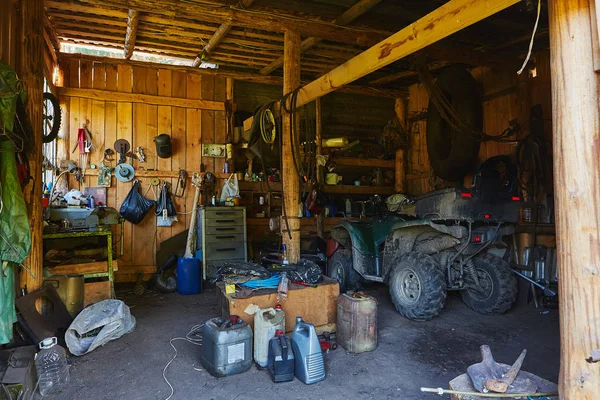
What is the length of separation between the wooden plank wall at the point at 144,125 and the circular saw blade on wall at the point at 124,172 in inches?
4.3

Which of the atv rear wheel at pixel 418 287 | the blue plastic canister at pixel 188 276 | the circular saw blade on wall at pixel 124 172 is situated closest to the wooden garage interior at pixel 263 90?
the circular saw blade on wall at pixel 124 172

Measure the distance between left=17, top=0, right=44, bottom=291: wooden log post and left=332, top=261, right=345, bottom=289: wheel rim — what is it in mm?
3580

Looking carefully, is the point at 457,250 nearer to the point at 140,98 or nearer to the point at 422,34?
the point at 422,34

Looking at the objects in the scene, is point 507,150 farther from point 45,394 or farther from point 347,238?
point 45,394

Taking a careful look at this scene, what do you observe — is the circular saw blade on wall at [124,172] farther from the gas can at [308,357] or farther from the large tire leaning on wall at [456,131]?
the large tire leaning on wall at [456,131]

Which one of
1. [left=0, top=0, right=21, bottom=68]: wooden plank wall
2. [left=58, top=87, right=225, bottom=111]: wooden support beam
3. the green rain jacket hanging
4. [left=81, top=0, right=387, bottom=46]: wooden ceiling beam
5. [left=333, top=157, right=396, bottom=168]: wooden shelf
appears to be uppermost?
[left=81, top=0, right=387, bottom=46]: wooden ceiling beam

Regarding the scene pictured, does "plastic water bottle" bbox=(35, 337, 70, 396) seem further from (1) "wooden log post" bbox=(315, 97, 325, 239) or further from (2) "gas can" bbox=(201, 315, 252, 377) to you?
(1) "wooden log post" bbox=(315, 97, 325, 239)

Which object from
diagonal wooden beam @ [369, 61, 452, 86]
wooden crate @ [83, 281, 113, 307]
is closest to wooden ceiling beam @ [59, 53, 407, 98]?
diagonal wooden beam @ [369, 61, 452, 86]

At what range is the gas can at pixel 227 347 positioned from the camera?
2.90 m

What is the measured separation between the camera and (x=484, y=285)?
14.6 feet

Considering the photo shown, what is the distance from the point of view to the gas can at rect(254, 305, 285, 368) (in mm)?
3064

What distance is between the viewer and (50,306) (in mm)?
3705

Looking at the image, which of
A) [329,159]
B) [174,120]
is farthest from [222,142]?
[329,159]

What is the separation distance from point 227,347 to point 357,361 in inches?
42.4
